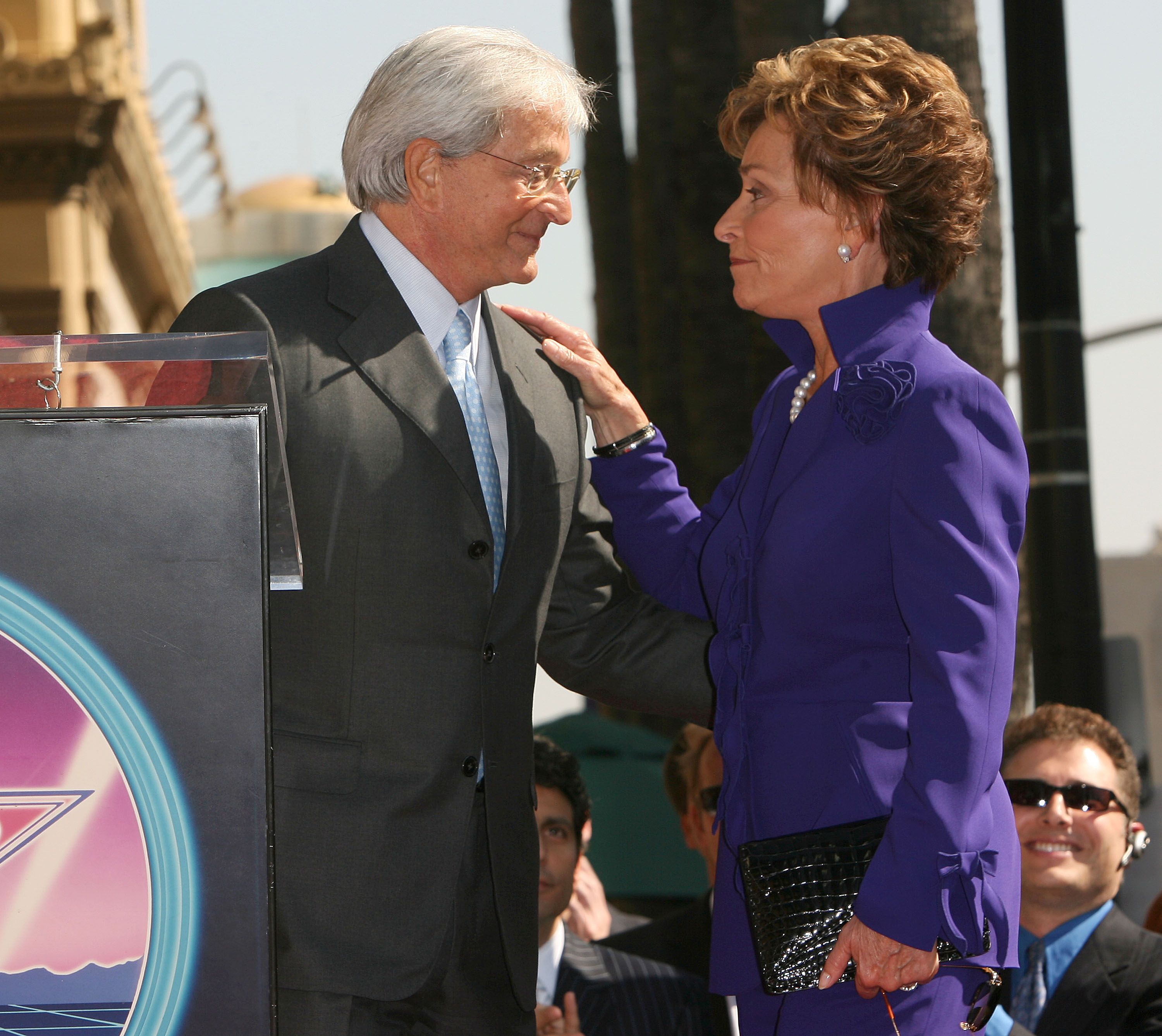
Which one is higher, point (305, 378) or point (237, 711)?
point (305, 378)

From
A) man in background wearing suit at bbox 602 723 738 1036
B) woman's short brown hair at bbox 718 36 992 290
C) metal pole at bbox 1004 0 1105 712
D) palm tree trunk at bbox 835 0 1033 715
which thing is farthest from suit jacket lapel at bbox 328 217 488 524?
metal pole at bbox 1004 0 1105 712

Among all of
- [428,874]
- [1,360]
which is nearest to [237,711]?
[1,360]

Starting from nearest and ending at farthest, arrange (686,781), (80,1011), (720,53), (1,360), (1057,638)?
1. (80,1011)
2. (1,360)
3. (686,781)
4. (1057,638)
5. (720,53)

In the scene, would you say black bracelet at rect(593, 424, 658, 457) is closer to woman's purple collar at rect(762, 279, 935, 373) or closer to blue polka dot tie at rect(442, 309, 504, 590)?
blue polka dot tie at rect(442, 309, 504, 590)

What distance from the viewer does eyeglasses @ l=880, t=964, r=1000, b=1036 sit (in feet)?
7.18

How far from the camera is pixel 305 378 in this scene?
238 centimetres

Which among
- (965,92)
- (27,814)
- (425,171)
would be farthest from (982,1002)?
(965,92)

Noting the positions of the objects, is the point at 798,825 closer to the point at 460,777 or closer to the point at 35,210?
the point at 460,777

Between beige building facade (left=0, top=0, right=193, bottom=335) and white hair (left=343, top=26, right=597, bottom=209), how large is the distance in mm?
12233

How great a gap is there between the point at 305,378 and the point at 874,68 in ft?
3.20

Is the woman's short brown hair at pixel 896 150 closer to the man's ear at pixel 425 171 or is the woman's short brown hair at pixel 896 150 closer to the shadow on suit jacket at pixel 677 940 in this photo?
the man's ear at pixel 425 171

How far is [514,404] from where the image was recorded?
8.65 ft

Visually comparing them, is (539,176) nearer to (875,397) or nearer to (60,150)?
(875,397)

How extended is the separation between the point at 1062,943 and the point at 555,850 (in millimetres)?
1283
